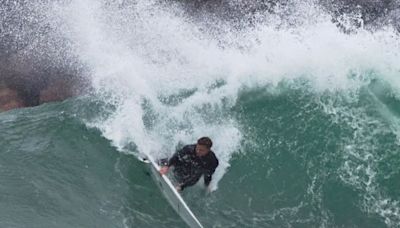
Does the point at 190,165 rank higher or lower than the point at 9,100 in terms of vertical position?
higher

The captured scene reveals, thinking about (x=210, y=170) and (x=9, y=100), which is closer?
(x=210, y=170)

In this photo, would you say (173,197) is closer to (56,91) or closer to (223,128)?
(223,128)

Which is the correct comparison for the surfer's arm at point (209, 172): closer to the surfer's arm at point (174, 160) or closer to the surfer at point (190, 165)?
the surfer at point (190, 165)

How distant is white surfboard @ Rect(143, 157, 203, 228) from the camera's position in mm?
11438

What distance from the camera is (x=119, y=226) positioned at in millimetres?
11258

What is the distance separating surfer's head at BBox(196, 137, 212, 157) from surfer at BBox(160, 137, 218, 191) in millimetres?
120

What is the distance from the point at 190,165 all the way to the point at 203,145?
827 mm

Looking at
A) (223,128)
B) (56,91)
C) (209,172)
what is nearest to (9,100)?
(56,91)

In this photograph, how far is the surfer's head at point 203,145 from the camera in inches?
433

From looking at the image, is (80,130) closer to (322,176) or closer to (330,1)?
(322,176)

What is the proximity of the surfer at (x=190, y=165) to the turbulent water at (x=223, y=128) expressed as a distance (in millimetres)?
452

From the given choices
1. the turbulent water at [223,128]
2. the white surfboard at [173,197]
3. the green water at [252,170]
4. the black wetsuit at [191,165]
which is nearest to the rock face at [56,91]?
the turbulent water at [223,128]

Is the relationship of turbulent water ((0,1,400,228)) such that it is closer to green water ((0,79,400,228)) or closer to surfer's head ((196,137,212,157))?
green water ((0,79,400,228))

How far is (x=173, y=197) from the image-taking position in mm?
11766
